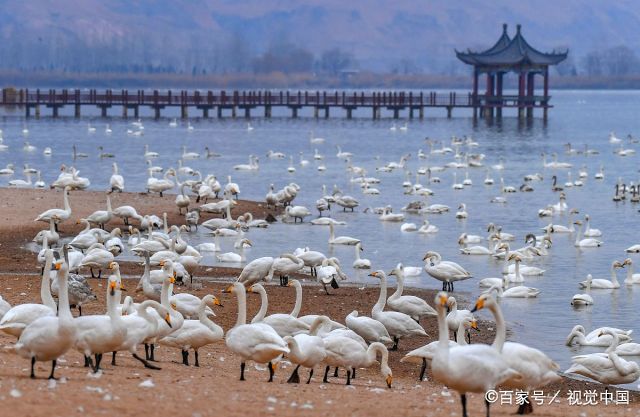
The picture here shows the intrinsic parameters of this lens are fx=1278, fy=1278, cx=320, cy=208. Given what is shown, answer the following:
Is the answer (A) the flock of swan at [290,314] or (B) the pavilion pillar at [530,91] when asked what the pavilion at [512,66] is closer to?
(B) the pavilion pillar at [530,91]

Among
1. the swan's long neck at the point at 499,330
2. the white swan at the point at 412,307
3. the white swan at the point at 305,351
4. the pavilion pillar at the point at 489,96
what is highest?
the pavilion pillar at the point at 489,96

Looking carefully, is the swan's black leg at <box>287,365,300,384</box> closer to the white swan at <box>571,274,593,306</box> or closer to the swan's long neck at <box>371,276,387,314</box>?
the swan's long neck at <box>371,276,387,314</box>

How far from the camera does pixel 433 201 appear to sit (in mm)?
35469

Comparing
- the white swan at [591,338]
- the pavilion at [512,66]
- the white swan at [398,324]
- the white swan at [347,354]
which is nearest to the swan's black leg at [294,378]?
the white swan at [347,354]

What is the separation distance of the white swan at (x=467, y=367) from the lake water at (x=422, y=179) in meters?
5.32

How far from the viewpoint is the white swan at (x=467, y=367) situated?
898 cm

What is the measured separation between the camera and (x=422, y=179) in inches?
1695

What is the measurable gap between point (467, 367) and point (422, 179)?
3423cm

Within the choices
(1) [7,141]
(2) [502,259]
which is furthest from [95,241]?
(1) [7,141]

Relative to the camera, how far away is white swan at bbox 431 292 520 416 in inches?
353

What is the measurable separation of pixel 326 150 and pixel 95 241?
1542 inches

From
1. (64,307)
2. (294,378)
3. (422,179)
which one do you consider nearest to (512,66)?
(422,179)

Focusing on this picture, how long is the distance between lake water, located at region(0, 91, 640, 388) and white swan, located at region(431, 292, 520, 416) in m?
5.32

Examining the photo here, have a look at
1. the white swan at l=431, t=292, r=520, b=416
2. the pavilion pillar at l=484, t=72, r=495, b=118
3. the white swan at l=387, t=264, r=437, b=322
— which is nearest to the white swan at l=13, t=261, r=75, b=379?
the white swan at l=431, t=292, r=520, b=416
